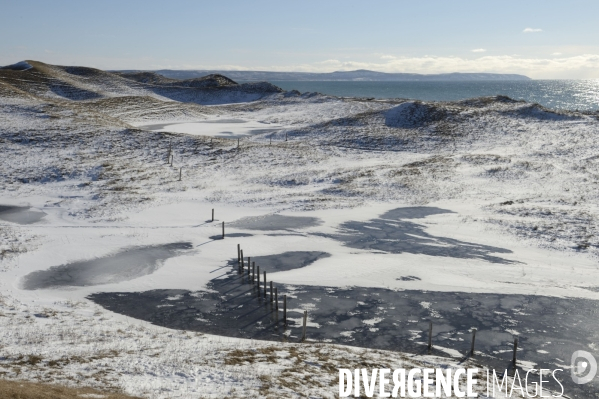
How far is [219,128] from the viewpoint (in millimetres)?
80438

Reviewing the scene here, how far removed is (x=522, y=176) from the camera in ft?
169

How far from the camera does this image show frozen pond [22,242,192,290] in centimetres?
2634

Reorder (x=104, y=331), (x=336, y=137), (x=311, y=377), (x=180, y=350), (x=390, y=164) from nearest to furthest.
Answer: (x=311, y=377) < (x=180, y=350) < (x=104, y=331) < (x=390, y=164) < (x=336, y=137)

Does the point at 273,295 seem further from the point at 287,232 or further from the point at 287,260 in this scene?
the point at 287,232

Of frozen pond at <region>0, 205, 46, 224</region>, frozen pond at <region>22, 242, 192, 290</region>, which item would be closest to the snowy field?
frozen pond at <region>22, 242, 192, 290</region>

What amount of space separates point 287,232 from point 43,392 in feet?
75.9

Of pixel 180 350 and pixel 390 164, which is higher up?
pixel 390 164

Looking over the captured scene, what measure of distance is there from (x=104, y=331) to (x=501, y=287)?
19962 millimetres

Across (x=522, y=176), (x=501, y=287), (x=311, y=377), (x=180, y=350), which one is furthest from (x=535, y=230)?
(x=180, y=350)

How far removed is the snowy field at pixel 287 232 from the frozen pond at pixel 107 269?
15 centimetres

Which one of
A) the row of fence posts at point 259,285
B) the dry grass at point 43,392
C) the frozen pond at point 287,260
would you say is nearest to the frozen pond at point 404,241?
the frozen pond at point 287,260

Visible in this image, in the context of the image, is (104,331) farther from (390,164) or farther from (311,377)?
(390,164)

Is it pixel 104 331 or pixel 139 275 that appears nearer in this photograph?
pixel 104 331

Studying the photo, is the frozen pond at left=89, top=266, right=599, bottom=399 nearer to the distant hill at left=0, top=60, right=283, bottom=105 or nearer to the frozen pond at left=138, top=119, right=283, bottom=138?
the frozen pond at left=138, top=119, right=283, bottom=138
